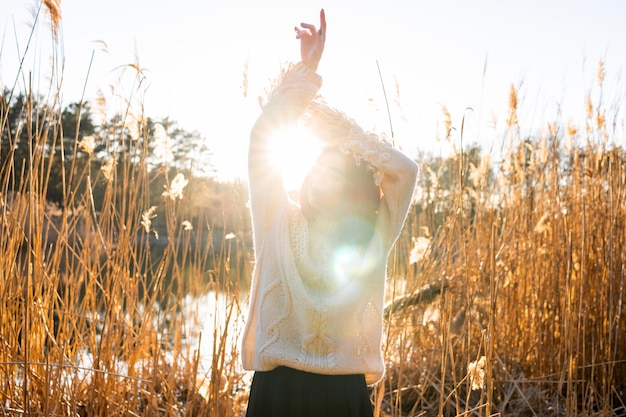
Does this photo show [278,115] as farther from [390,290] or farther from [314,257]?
[390,290]

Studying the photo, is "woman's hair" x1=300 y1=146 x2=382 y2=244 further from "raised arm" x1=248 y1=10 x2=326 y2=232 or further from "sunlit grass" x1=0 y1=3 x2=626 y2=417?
"sunlit grass" x1=0 y1=3 x2=626 y2=417

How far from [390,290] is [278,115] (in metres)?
1.89

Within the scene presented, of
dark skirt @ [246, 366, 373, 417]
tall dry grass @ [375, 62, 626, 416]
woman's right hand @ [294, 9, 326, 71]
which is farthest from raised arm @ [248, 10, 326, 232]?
tall dry grass @ [375, 62, 626, 416]

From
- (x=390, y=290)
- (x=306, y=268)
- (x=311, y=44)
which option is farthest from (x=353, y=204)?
(x=390, y=290)

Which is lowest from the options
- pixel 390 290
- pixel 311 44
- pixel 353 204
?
pixel 390 290

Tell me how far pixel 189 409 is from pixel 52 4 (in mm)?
1419

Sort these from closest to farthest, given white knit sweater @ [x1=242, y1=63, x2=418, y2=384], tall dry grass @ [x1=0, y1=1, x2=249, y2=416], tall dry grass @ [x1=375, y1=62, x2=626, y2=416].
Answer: white knit sweater @ [x1=242, y1=63, x2=418, y2=384] < tall dry grass @ [x1=0, y1=1, x2=249, y2=416] < tall dry grass @ [x1=375, y1=62, x2=626, y2=416]

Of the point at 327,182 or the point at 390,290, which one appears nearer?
the point at 327,182

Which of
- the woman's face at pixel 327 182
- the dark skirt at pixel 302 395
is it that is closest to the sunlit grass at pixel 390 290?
the dark skirt at pixel 302 395

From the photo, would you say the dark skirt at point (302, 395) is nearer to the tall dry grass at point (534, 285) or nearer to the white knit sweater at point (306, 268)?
the white knit sweater at point (306, 268)

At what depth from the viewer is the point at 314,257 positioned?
1513mm

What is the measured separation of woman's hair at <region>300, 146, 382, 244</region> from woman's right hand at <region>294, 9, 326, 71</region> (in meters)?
0.22

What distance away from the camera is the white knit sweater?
1.48 meters

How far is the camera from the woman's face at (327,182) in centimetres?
149
